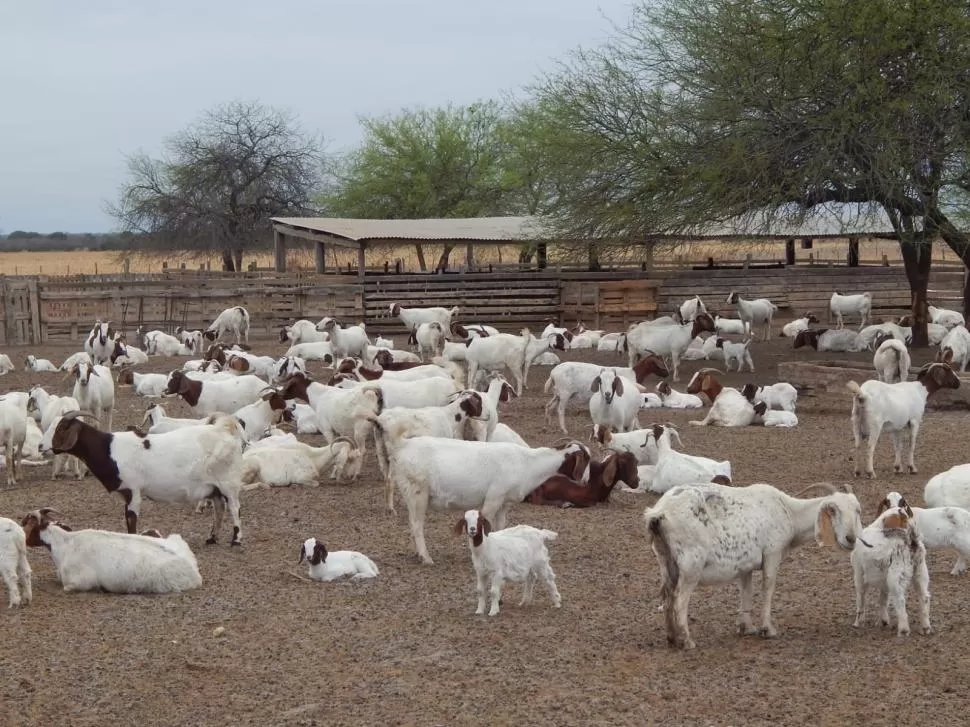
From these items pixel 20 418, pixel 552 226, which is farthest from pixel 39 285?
pixel 20 418

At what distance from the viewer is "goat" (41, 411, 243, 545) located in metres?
11.4

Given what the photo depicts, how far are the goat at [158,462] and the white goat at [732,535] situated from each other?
177 inches

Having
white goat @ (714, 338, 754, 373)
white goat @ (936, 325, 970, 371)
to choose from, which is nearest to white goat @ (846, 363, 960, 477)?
white goat @ (936, 325, 970, 371)

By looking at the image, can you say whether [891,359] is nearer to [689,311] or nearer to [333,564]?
[689,311]

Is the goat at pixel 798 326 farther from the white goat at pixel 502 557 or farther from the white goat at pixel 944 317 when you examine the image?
the white goat at pixel 502 557

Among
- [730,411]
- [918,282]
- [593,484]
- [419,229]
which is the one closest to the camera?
[593,484]

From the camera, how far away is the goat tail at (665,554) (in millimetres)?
8336

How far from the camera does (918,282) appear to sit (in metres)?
28.2

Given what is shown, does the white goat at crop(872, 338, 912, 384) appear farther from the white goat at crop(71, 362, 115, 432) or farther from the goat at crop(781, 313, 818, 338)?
the white goat at crop(71, 362, 115, 432)

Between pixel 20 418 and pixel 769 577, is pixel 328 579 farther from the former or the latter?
pixel 20 418

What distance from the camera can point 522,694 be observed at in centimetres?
757

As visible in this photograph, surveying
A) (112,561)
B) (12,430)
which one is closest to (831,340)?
(12,430)

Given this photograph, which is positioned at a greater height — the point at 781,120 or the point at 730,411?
the point at 781,120

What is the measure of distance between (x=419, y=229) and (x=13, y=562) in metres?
31.3
